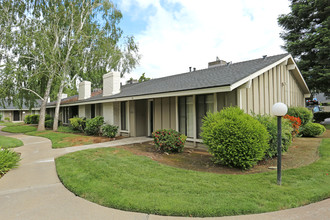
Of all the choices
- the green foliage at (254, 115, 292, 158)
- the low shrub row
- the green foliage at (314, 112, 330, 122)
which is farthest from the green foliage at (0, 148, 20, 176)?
the green foliage at (314, 112, 330, 122)

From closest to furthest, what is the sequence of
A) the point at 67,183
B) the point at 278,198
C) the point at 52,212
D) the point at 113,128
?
the point at 52,212 < the point at 278,198 < the point at 67,183 < the point at 113,128

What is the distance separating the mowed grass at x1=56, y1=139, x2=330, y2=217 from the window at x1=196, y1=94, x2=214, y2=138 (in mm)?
2878

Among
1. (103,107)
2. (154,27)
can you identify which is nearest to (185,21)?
(154,27)

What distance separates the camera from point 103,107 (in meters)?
13.5

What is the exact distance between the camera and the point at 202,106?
286 inches

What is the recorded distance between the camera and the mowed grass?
2893 mm

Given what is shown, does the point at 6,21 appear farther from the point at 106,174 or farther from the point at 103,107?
the point at 106,174

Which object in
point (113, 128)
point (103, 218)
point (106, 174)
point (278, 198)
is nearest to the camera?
point (103, 218)

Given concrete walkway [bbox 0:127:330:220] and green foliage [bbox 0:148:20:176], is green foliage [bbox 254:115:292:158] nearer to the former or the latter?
concrete walkway [bbox 0:127:330:220]

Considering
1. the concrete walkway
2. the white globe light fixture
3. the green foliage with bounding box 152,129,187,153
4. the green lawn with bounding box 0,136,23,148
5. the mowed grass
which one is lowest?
the concrete walkway

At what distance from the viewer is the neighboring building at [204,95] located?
21.3 ft

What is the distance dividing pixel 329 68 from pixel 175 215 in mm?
16411

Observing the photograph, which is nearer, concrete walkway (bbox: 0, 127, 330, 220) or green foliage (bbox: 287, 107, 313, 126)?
concrete walkway (bbox: 0, 127, 330, 220)

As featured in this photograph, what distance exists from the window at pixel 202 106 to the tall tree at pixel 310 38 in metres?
10.6
